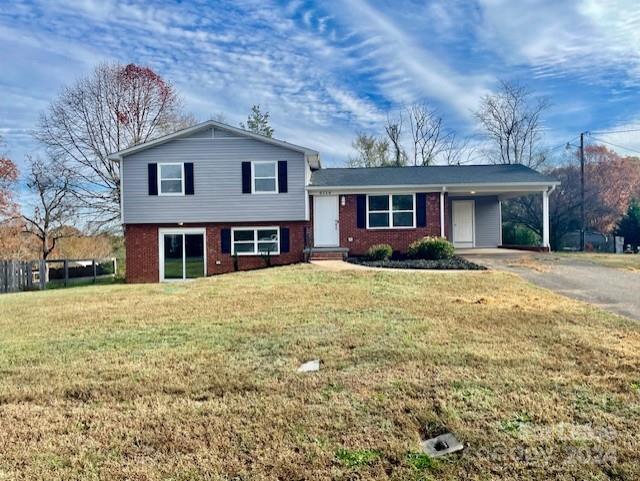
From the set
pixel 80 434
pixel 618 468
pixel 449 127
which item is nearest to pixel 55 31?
pixel 80 434

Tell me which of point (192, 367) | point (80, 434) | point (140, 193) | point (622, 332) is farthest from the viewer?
point (140, 193)

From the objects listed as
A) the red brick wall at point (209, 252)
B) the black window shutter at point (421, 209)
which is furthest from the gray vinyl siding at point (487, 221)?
the red brick wall at point (209, 252)

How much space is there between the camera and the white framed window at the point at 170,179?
17.9 meters

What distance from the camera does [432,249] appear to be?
1575cm

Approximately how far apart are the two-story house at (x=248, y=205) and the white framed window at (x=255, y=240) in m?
0.04

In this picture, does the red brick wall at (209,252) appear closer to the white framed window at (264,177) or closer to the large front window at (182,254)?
the large front window at (182,254)

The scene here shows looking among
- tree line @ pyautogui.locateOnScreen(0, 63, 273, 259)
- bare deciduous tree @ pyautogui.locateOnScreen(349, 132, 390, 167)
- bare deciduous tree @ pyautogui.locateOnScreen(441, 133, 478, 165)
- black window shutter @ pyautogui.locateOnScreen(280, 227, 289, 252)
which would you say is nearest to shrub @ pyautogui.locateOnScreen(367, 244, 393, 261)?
black window shutter @ pyautogui.locateOnScreen(280, 227, 289, 252)

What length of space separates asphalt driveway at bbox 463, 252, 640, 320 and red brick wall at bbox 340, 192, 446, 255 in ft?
6.87

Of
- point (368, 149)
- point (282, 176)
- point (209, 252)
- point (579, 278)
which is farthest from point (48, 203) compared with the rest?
point (579, 278)

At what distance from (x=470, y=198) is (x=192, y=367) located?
18.7 meters

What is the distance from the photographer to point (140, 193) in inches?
707

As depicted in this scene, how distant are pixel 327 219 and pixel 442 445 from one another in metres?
15.4

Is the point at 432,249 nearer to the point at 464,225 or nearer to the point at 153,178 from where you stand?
the point at 464,225

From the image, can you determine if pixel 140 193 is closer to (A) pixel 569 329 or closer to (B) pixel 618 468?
(A) pixel 569 329
